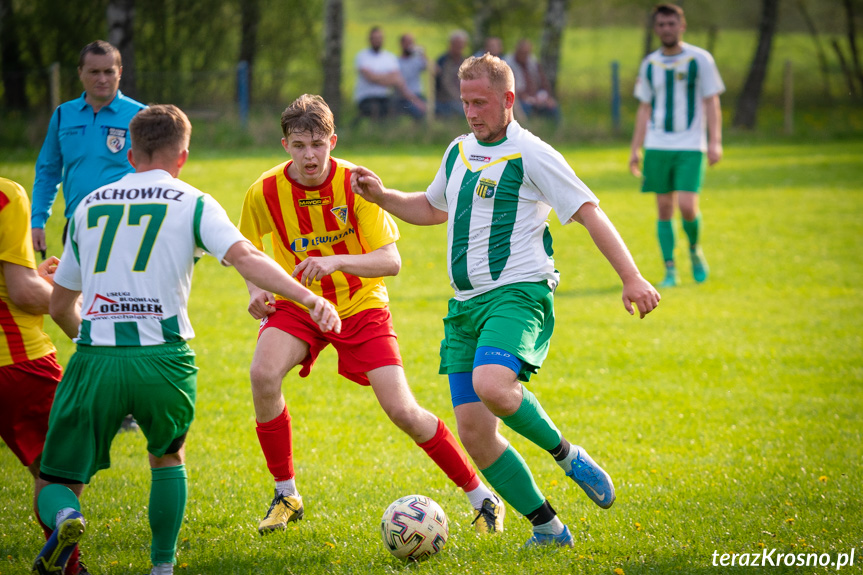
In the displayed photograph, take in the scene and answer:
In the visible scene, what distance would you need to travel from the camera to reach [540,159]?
13.4 ft

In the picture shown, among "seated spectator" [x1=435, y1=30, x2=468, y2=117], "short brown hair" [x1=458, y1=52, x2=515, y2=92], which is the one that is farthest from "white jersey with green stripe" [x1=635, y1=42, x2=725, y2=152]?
"seated spectator" [x1=435, y1=30, x2=468, y2=117]

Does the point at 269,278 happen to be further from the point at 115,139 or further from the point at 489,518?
the point at 115,139

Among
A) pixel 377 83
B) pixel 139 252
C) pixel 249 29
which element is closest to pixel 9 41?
pixel 249 29

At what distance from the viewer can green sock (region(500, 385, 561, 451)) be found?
399 cm

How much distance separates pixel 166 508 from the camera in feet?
11.9

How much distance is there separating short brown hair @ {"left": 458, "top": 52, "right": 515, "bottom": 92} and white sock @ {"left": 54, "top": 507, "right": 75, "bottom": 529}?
2.50m

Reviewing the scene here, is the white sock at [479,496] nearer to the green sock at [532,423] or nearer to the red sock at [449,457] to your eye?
the red sock at [449,457]

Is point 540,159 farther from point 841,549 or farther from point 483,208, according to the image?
point 841,549

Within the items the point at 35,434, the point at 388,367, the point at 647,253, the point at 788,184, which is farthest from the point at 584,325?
the point at 788,184

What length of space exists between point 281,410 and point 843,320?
6978mm

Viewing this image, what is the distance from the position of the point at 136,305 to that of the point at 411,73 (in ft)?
57.3

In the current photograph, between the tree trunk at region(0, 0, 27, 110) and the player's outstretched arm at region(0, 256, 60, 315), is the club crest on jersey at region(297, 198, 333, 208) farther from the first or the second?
the tree trunk at region(0, 0, 27, 110)

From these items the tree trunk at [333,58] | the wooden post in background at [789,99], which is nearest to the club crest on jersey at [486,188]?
the tree trunk at [333,58]

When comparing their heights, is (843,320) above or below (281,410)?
below
